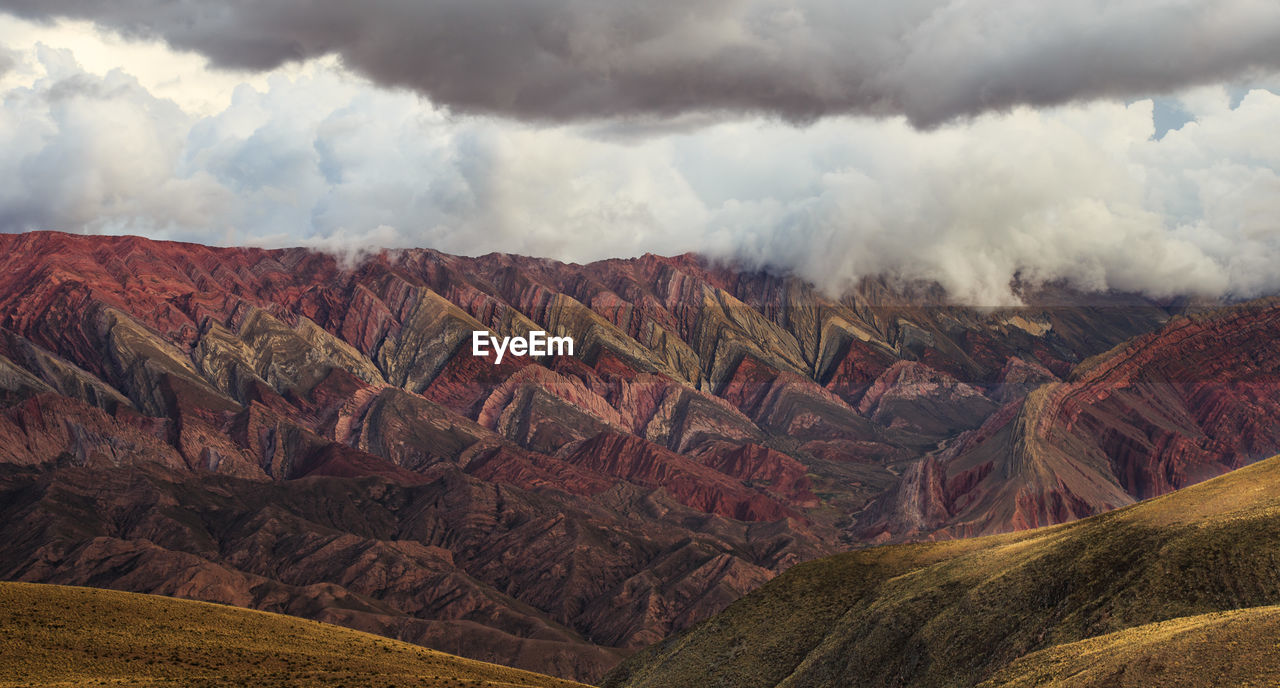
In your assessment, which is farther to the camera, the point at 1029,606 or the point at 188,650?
the point at 1029,606

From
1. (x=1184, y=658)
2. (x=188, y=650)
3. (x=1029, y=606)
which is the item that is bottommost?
(x=1029, y=606)

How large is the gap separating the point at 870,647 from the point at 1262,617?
52.0m

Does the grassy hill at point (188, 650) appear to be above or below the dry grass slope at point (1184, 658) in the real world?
below

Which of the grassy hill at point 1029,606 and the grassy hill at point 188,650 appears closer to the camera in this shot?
the grassy hill at point 1029,606

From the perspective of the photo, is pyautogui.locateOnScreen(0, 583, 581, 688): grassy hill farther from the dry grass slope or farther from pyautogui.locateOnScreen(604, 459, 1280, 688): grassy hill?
the dry grass slope

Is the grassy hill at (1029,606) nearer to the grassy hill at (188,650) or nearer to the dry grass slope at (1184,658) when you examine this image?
the dry grass slope at (1184,658)

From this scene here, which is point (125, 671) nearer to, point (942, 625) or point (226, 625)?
point (226, 625)

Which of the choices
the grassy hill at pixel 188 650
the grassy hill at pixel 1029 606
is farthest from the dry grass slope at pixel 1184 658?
the grassy hill at pixel 188 650

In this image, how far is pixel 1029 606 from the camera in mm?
117500

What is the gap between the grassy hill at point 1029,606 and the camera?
98.8 m

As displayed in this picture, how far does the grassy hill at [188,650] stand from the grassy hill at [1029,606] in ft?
111

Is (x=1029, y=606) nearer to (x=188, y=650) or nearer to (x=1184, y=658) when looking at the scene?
(x=1184, y=658)

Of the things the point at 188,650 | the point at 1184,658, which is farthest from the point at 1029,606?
the point at 188,650

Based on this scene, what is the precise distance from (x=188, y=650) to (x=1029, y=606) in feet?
270
